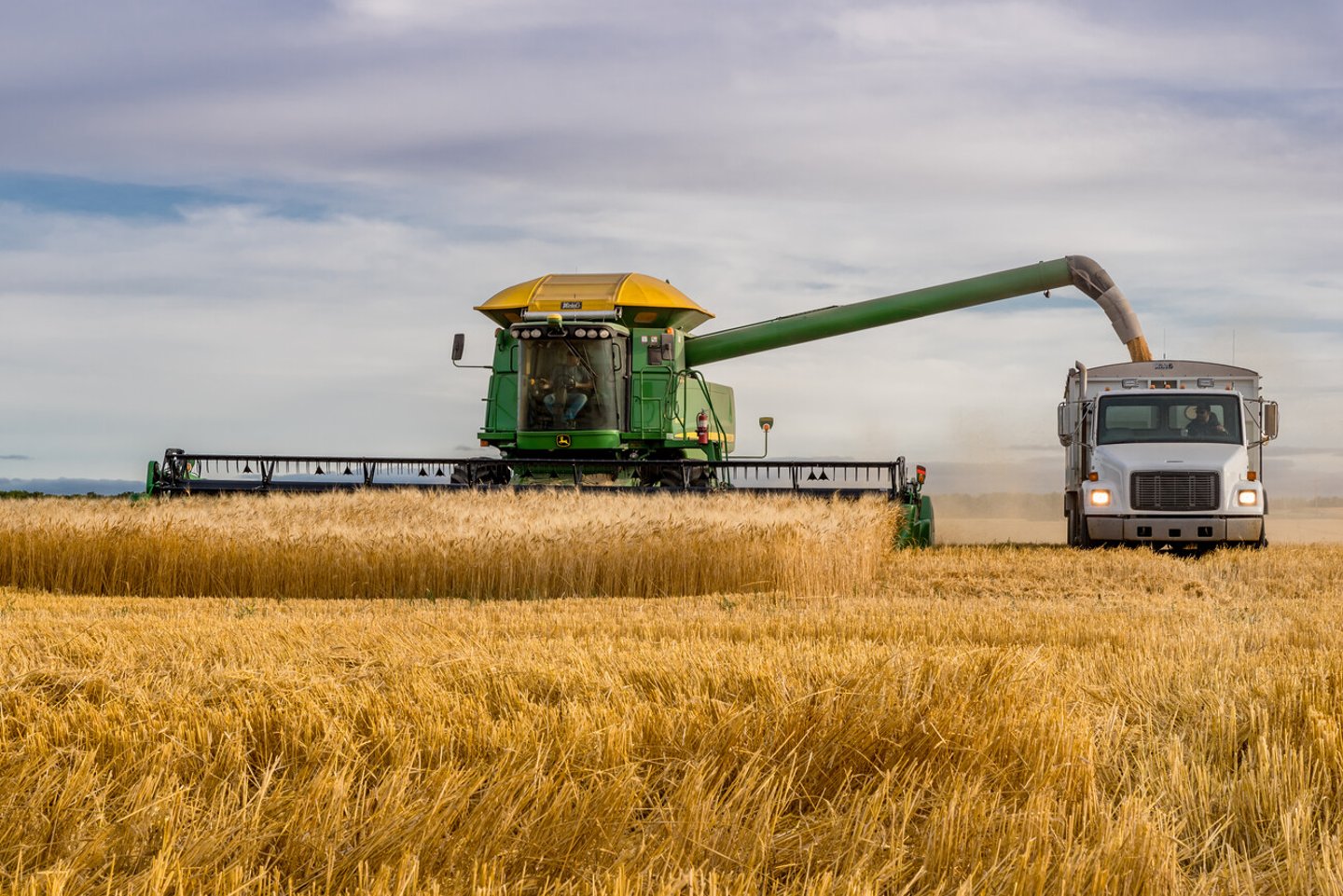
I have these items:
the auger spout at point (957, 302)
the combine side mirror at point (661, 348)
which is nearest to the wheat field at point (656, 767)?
the combine side mirror at point (661, 348)

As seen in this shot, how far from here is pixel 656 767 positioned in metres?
3.62

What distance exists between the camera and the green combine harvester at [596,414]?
1533cm

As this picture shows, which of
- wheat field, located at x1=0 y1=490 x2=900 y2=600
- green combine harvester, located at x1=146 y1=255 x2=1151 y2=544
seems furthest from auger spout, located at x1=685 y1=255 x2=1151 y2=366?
wheat field, located at x1=0 y1=490 x2=900 y2=600

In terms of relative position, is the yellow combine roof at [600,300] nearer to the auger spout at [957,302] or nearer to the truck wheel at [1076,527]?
the auger spout at [957,302]

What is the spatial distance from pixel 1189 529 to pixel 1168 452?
969 mm

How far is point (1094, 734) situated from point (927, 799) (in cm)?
95

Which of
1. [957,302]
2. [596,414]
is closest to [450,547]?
[596,414]

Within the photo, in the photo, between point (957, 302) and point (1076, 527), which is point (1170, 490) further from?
point (957, 302)

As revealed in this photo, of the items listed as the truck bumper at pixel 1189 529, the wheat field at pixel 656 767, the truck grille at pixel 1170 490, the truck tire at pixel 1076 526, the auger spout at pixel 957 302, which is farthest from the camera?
the auger spout at pixel 957 302

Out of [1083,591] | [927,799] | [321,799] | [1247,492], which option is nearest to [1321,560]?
[1247,492]

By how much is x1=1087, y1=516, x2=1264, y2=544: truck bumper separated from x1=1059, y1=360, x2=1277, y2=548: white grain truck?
0.4 inches

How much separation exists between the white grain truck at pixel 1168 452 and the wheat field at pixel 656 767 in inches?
380

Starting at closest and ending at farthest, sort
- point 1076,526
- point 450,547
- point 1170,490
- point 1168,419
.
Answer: point 450,547 < point 1170,490 < point 1168,419 < point 1076,526

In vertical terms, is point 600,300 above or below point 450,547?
above
